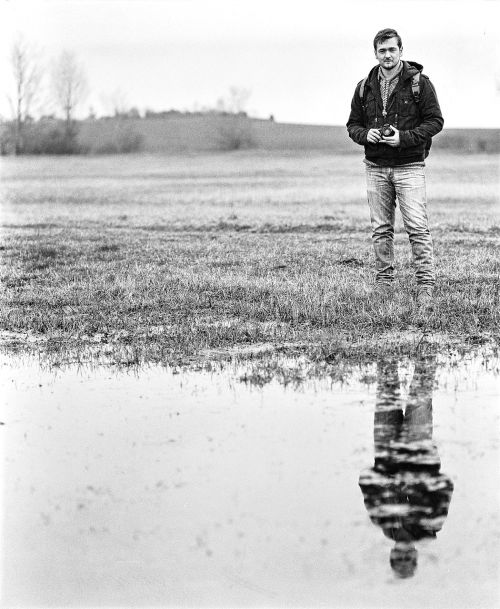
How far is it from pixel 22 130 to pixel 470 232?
76929mm

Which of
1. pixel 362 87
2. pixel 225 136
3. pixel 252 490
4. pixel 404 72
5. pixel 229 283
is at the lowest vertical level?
pixel 252 490

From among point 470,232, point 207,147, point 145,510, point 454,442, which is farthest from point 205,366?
point 207,147

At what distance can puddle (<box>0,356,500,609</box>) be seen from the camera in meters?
3.54

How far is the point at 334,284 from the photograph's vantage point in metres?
10.1

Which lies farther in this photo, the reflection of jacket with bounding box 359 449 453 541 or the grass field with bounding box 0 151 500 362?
the grass field with bounding box 0 151 500 362

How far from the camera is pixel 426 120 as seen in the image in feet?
30.6

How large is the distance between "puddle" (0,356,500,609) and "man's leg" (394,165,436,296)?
305 cm

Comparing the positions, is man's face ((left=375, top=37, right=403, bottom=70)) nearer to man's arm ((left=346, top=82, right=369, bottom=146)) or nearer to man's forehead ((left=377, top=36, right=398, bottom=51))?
man's forehead ((left=377, top=36, right=398, bottom=51))

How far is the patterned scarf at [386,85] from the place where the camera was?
9289 millimetres

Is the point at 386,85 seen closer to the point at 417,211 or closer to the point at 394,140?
the point at 394,140

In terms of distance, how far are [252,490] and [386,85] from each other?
228 inches

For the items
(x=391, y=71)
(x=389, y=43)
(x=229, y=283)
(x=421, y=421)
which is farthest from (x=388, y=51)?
(x=421, y=421)

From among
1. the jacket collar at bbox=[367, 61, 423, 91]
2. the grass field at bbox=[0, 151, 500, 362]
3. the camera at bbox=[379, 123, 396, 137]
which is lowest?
the grass field at bbox=[0, 151, 500, 362]

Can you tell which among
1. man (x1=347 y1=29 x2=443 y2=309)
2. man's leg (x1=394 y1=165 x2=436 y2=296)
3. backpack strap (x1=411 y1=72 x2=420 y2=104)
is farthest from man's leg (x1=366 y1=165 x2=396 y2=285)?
backpack strap (x1=411 y1=72 x2=420 y2=104)
